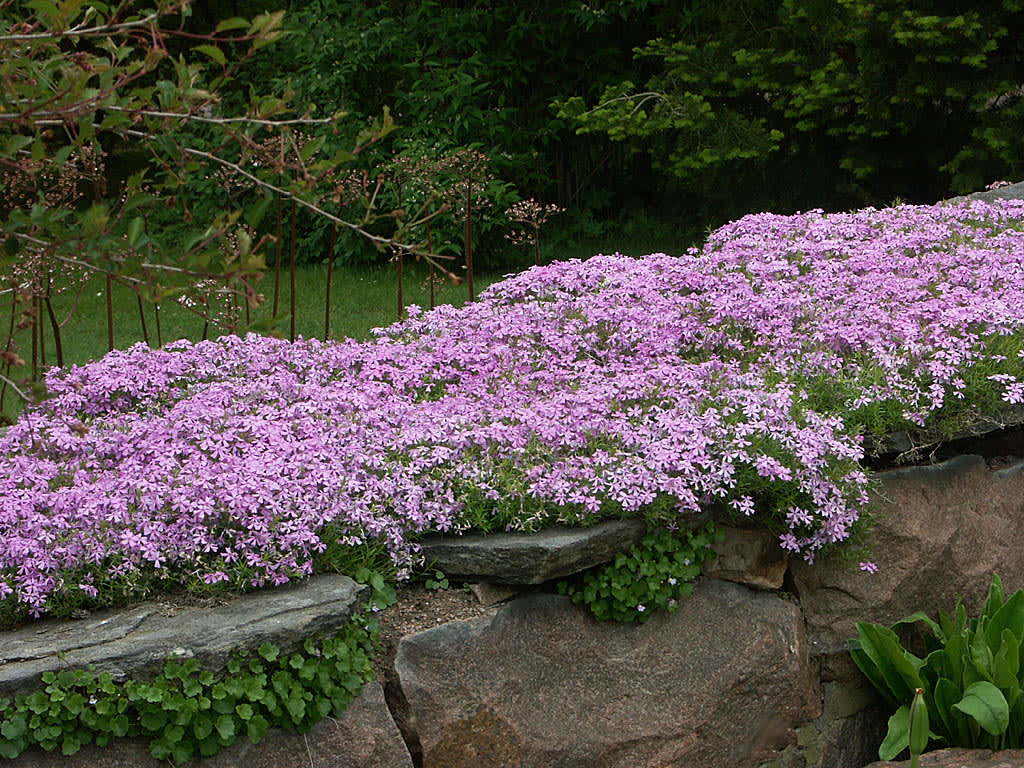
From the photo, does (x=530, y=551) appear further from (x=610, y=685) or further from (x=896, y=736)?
(x=896, y=736)

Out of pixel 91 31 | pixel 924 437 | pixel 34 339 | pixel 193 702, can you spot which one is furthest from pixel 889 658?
pixel 34 339

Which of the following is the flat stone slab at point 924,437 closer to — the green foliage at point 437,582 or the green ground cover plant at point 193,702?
the green foliage at point 437,582

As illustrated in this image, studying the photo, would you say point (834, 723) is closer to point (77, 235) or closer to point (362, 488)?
point (362, 488)

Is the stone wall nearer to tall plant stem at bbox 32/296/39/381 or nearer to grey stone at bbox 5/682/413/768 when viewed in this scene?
grey stone at bbox 5/682/413/768

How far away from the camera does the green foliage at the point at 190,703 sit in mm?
2723

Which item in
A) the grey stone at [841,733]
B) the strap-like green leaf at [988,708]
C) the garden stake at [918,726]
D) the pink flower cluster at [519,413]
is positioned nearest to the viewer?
the garden stake at [918,726]

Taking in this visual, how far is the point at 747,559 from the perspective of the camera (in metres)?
3.72

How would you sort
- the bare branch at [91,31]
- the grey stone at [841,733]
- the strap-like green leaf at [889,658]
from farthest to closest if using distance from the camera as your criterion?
the grey stone at [841,733]
the strap-like green leaf at [889,658]
the bare branch at [91,31]

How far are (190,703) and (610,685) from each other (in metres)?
1.34

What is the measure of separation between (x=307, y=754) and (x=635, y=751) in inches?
42.8

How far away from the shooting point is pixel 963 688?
3689 millimetres

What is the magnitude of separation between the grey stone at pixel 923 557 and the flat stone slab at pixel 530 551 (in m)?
0.86

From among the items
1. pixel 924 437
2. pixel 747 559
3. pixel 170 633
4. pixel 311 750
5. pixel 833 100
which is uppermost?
pixel 833 100

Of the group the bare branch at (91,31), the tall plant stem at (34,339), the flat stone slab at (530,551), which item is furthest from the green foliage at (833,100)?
the bare branch at (91,31)
